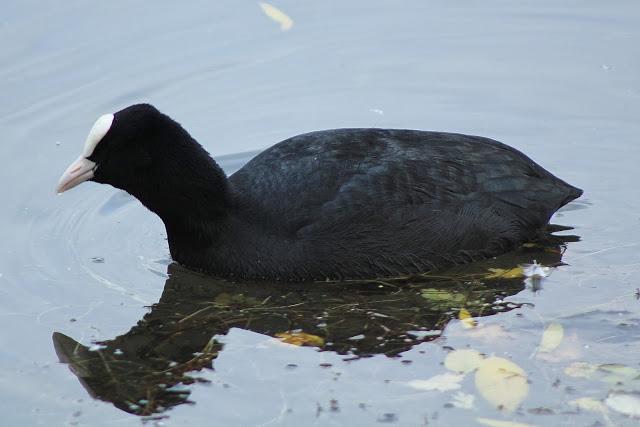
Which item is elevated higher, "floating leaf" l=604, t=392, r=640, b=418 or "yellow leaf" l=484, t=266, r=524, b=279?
"yellow leaf" l=484, t=266, r=524, b=279

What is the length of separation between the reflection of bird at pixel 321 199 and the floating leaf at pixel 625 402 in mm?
1879

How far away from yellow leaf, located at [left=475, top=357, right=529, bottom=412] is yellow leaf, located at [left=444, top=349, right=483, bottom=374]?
0.04 m

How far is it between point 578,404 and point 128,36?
19.4 feet

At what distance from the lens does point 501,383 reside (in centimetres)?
622

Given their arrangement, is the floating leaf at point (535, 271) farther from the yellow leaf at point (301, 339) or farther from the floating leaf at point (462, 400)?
the floating leaf at point (462, 400)

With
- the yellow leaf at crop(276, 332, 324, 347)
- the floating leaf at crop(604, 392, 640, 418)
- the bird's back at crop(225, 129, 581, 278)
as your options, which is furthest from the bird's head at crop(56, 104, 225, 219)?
the floating leaf at crop(604, 392, 640, 418)

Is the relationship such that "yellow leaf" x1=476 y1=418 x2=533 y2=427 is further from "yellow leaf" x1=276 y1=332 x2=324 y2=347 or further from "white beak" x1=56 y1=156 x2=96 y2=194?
"white beak" x1=56 y1=156 x2=96 y2=194

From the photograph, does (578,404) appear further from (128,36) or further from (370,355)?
(128,36)

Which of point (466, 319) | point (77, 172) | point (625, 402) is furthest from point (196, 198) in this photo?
point (625, 402)

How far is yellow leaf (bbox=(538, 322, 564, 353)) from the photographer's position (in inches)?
259

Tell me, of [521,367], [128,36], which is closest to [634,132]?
[521,367]

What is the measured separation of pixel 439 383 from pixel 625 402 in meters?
0.91

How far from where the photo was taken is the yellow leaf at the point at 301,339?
22.5ft

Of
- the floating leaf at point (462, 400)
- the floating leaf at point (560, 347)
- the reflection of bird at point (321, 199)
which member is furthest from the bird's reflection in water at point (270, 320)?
the floating leaf at point (462, 400)
